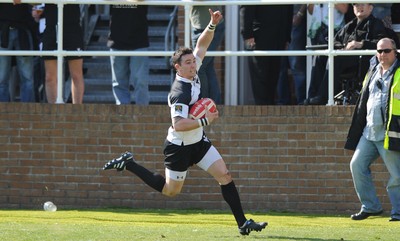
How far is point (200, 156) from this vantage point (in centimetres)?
1189

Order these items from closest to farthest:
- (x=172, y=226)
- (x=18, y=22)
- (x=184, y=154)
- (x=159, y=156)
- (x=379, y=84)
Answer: (x=184, y=154)
(x=172, y=226)
(x=379, y=84)
(x=159, y=156)
(x=18, y=22)

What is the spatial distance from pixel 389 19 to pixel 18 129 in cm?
479

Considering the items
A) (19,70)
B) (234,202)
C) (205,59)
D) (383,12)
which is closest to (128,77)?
(205,59)

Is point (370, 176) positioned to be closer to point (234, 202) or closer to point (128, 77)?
point (234, 202)

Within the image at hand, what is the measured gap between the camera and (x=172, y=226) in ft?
40.6

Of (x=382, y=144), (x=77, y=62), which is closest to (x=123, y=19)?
(x=77, y=62)

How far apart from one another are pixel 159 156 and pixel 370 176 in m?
2.71

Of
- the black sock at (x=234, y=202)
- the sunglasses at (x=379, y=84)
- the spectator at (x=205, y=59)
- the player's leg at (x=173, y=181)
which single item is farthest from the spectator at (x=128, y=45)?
the black sock at (x=234, y=202)

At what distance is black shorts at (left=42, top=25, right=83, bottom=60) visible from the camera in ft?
48.0

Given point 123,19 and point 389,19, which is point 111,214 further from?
point 389,19

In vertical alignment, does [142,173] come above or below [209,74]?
below

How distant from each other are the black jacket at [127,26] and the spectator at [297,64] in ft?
6.73

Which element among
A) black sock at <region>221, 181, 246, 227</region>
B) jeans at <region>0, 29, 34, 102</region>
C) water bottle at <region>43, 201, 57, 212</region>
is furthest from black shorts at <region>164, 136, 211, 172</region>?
jeans at <region>0, 29, 34, 102</region>

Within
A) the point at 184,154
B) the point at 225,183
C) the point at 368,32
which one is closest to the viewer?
the point at 225,183
